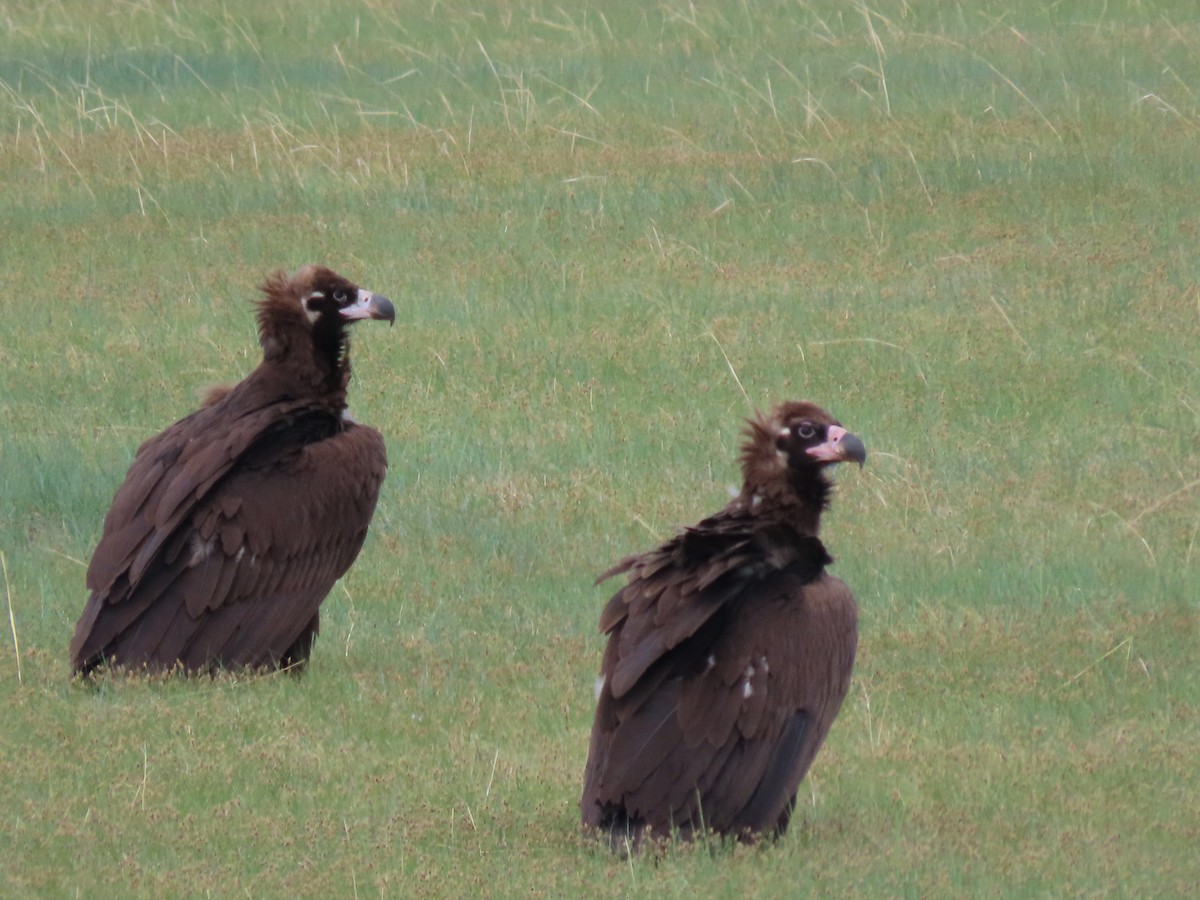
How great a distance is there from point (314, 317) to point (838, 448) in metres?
2.91

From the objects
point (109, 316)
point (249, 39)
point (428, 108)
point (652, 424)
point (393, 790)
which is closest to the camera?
point (393, 790)

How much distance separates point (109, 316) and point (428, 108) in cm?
620

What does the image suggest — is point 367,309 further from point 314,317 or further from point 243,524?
point 243,524

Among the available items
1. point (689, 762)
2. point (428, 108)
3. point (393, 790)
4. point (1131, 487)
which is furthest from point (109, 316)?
point (689, 762)

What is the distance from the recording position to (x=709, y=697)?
6734 millimetres

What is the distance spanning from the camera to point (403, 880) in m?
6.62

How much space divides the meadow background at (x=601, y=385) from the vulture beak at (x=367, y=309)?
1.40 m

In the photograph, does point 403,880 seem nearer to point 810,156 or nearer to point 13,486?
point 13,486

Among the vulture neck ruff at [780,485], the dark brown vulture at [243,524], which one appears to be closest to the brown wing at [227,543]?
the dark brown vulture at [243,524]

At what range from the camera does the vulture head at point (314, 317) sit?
930 cm

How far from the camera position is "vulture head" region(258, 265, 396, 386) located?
9297 millimetres

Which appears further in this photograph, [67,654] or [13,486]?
[13,486]

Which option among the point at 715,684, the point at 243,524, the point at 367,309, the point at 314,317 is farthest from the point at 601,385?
the point at 715,684

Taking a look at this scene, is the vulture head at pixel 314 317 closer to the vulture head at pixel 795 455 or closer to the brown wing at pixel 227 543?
the brown wing at pixel 227 543
